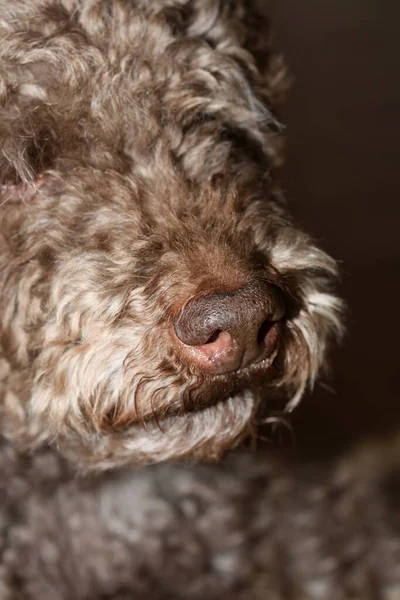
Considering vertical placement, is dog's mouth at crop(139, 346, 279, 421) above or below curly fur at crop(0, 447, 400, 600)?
above

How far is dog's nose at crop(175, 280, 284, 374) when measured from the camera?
141 cm

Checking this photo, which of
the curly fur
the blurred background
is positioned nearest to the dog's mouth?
the curly fur

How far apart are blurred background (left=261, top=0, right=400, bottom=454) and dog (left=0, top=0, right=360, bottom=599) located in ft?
2.82

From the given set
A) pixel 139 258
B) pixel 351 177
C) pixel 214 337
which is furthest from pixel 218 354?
pixel 351 177

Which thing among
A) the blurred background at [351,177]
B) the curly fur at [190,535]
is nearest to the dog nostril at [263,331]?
the curly fur at [190,535]

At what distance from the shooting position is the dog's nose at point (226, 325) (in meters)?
1.41

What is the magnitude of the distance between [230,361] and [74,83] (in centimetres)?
55

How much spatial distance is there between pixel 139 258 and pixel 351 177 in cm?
205

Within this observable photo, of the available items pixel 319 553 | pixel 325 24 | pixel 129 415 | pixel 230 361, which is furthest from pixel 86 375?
pixel 325 24

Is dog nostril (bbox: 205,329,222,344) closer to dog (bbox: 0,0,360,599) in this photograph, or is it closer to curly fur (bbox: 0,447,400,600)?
dog (bbox: 0,0,360,599)

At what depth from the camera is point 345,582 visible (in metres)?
2.05

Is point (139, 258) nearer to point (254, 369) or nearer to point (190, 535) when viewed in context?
point (254, 369)

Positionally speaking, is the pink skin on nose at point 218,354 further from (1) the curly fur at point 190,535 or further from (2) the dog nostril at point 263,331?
(1) the curly fur at point 190,535

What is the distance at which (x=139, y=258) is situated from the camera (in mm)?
1533
